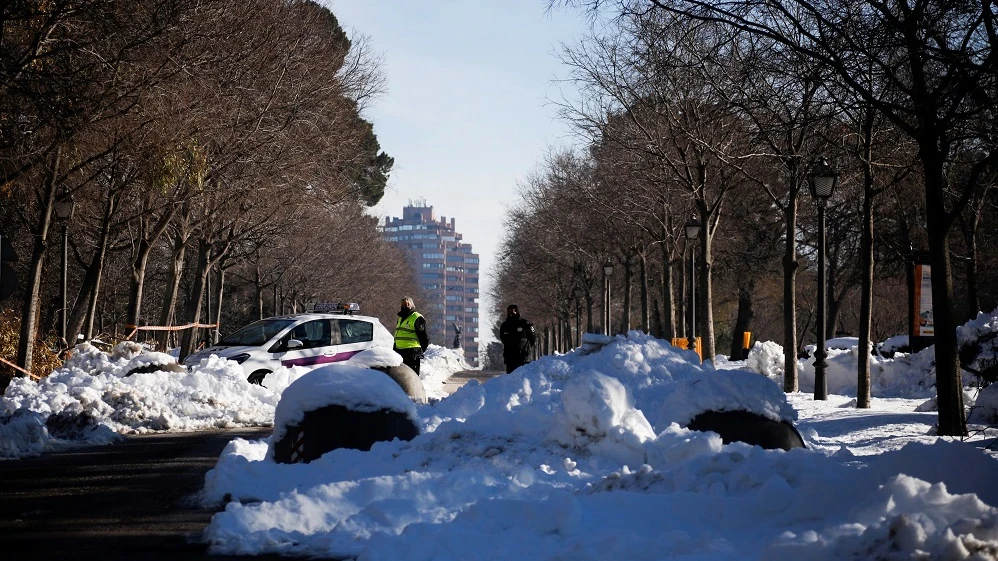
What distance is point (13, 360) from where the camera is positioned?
24891 mm

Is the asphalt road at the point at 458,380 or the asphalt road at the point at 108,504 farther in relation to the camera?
the asphalt road at the point at 458,380

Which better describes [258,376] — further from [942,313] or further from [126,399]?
[942,313]

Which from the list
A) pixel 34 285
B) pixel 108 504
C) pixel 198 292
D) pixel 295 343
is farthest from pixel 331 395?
pixel 198 292

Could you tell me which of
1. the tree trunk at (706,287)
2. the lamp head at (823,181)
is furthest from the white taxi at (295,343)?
the lamp head at (823,181)

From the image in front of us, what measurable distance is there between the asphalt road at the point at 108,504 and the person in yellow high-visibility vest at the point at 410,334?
23.1ft

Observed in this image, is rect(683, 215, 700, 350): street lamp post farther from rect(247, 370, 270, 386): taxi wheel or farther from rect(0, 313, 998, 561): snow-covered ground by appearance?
rect(0, 313, 998, 561): snow-covered ground

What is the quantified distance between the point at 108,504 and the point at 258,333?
14363 millimetres

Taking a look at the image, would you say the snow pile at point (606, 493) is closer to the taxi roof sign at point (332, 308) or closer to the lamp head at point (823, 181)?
the lamp head at point (823, 181)

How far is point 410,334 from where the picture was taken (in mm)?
22547

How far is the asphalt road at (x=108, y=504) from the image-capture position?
8.22m

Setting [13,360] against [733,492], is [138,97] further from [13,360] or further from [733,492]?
[733,492]

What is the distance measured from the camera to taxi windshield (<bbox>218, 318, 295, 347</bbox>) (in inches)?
958

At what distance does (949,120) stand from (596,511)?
7.56 meters

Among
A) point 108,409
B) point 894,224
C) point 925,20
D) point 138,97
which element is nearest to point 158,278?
point 894,224
